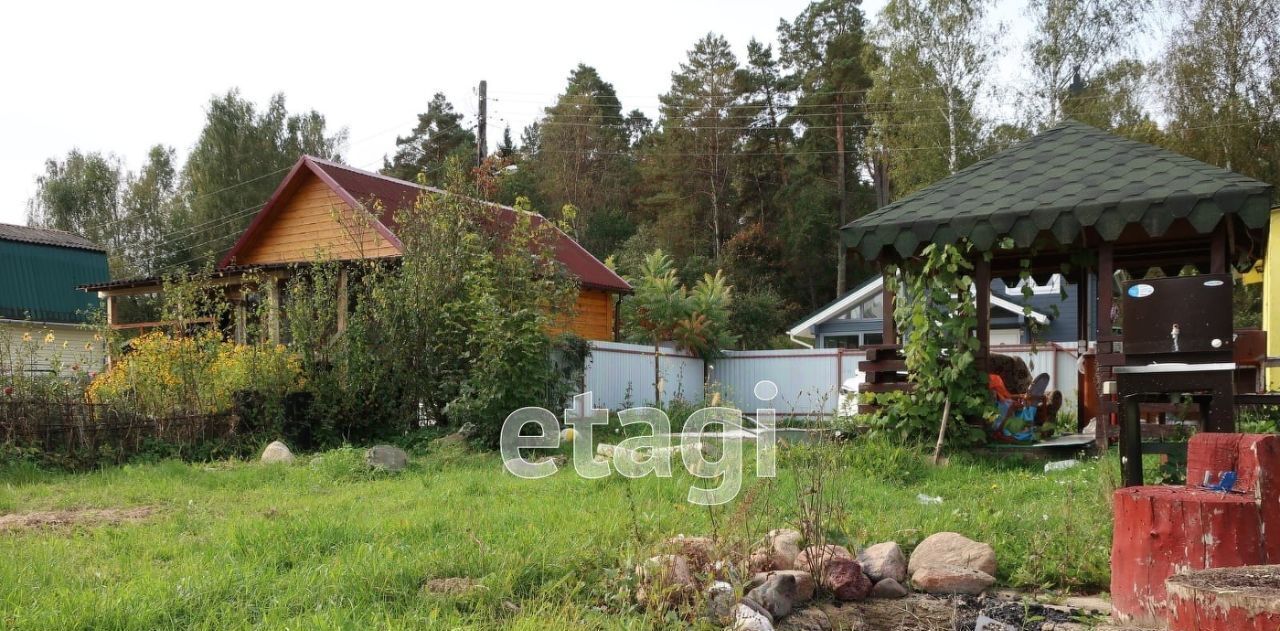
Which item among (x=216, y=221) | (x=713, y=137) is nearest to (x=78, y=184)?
(x=216, y=221)

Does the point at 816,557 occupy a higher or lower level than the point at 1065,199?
lower

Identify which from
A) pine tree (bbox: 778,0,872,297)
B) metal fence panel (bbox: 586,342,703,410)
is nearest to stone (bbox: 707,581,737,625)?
metal fence panel (bbox: 586,342,703,410)

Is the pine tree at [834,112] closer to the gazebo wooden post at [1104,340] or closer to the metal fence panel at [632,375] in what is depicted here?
the metal fence panel at [632,375]

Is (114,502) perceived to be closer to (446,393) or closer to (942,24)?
(446,393)

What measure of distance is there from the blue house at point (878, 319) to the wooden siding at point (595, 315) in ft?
20.5

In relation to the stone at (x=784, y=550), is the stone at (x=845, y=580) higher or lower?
lower

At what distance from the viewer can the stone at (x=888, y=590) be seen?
467 centimetres

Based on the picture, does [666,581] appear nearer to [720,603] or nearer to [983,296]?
[720,603]

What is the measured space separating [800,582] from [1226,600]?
2.13 metres

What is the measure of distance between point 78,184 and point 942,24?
36.5 m

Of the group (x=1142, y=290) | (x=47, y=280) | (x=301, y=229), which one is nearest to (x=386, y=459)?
(x=1142, y=290)

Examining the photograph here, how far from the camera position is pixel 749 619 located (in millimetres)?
3922

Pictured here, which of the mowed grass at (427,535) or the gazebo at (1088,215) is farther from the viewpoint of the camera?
the gazebo at (1088,215)

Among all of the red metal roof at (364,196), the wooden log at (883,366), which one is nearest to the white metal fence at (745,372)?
the red metal roof at (364,196)
